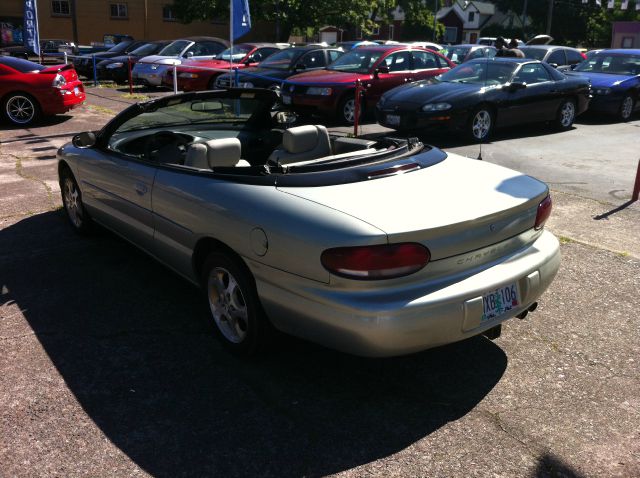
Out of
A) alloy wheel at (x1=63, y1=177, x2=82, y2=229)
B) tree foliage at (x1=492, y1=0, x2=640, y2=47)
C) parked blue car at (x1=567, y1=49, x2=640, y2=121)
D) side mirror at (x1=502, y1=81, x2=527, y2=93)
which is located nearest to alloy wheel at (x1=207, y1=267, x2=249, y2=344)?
alloy wheel at (x1=63, y1=177, x2=82, y2=229)

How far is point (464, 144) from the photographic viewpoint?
1071 centimetres

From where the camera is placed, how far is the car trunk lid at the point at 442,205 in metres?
3.00

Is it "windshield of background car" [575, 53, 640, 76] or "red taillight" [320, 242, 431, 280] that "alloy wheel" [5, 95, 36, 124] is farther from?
"windshield of background car" [575, 53, 640, 76]

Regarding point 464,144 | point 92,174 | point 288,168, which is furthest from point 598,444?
point 464,144

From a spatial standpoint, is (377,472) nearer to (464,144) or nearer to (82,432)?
(82,432)

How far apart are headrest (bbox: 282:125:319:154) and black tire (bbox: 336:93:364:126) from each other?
819 centimetres

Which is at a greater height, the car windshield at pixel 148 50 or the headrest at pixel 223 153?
the car windshield at pixel 148 50

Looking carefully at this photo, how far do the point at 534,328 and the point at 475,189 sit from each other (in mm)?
1122

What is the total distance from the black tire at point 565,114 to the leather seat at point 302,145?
911 centimetres

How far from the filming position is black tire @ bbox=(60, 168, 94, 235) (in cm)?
557

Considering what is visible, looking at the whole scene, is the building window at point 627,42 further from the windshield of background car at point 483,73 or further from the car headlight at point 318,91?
the car headlight at point 318,91

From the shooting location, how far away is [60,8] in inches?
1686

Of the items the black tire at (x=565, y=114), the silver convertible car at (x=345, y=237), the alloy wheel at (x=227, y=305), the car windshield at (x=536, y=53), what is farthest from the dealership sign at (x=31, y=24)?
the alloy wheel at (x=227, y=305)

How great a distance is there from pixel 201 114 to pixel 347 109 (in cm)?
774
